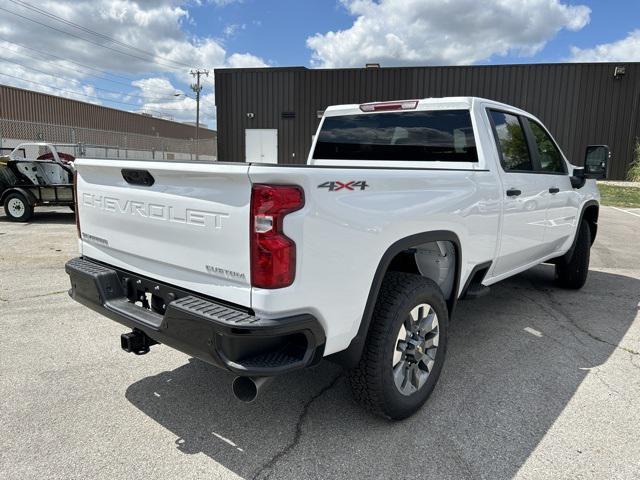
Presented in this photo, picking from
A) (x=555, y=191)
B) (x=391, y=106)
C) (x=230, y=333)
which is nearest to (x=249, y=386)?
(x=230, y=333)

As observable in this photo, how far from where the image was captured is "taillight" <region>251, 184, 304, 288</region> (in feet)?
6.66

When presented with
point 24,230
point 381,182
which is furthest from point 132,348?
point 24,230

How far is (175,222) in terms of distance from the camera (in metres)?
2.41

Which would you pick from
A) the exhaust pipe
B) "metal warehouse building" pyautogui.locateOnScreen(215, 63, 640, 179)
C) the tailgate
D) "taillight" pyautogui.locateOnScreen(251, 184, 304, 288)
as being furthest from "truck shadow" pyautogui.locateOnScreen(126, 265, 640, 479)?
"metal warehouse building" pyautogui.locateOnScreen(215, 63, 640, 179)

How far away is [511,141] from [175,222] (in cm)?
288

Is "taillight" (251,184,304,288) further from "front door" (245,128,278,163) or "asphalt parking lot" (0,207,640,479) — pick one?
"front door" (245,128,278,163)

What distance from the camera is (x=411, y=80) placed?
24.2 m

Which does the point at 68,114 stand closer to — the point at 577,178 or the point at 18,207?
the point at 18,207

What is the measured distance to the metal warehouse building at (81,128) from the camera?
2750 cm

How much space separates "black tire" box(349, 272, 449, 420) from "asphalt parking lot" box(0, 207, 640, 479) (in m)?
0.15

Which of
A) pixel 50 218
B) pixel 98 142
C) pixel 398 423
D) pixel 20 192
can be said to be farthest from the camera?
pixel 98 142

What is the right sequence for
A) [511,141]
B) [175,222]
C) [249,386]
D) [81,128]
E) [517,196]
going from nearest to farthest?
1. [249,386]
2. [175,222]
3. [517,196]
4. [511,141]
5. [81,128]

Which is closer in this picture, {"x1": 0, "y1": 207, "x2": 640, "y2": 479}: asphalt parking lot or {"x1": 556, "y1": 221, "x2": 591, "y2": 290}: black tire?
{"x1": 0, "y1": 207, "x2": 640, "y2": 479}: asphalt parking lot

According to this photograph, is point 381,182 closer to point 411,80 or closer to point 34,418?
point 34,418
